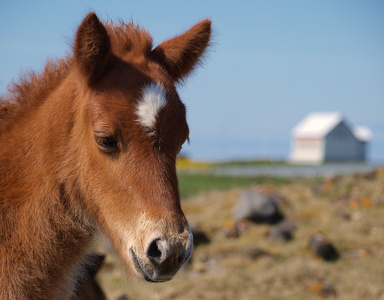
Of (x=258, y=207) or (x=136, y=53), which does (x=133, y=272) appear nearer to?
(x=136, y=53)

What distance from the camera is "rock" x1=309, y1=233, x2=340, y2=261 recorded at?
9125mm

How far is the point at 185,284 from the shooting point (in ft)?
26.0

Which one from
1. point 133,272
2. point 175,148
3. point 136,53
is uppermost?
point 136,53

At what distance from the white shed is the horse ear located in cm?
3175

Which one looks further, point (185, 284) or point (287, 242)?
point (287, 242)

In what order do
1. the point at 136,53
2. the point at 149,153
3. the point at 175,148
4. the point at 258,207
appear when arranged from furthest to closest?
the point at 258,207
the point at 136,53
the point at 175,148
the point at 149,153

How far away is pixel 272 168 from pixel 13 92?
2437cm

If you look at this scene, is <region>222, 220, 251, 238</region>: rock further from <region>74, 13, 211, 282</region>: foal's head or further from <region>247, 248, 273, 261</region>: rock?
<region>74, 13, 211, 282</region>: foal's head

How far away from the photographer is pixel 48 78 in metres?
3.26

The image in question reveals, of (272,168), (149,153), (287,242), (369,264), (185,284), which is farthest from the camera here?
A: (272,168)

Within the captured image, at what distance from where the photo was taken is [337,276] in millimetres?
8289

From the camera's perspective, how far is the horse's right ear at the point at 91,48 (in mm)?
2754

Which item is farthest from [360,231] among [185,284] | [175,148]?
[175,148]

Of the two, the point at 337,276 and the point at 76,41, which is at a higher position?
the point at 76,41
